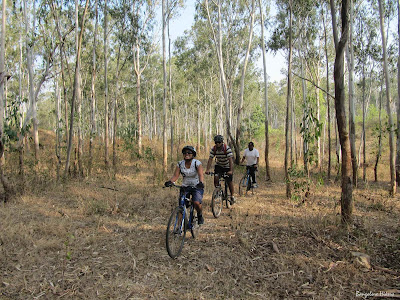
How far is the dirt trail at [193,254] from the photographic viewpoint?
336 centimetres

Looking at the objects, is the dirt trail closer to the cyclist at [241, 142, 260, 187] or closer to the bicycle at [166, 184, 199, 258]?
the bicycle at [166, 184, 199, 258]

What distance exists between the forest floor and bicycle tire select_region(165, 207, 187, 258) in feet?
0.49

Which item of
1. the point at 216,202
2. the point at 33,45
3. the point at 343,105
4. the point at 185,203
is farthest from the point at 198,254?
the point at 33,45

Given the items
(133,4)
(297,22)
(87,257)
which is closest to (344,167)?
(87,257)

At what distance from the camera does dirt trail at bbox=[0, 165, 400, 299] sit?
336 centimetres

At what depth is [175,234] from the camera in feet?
13.9

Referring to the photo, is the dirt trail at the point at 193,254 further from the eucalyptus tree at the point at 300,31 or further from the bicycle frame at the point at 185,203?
the eucalyptus tree at the point at 300,31

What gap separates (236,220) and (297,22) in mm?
13193

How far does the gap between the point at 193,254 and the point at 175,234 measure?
1.53 ft

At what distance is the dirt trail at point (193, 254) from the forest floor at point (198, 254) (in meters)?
0.01

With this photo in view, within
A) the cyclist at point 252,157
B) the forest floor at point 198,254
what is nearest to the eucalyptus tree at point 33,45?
the forest floor at point 198,254

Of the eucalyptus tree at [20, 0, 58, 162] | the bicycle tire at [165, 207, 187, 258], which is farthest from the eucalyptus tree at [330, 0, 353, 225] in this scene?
the eucalyptus tree at [20, 0, 58, 162]

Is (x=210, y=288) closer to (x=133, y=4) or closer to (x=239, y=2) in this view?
(x=133, y=4)

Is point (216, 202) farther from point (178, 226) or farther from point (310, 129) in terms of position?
point (310, 129)
